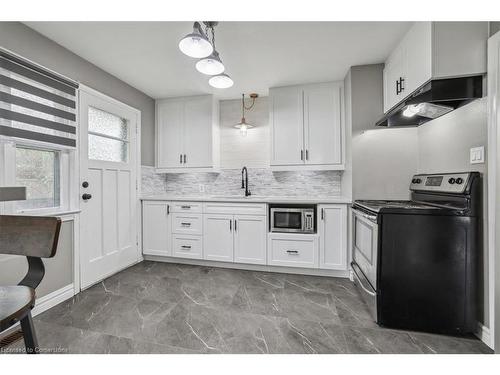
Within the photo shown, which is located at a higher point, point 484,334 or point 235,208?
point 235,208

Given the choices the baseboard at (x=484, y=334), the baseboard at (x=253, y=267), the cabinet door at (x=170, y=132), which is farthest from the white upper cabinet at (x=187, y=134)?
the baseboard at (x=484, y=334)

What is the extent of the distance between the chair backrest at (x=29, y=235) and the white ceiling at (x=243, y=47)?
169cm

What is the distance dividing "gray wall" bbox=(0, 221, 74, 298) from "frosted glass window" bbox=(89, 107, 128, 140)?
109cm

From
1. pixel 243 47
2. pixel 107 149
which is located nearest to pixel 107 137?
pixel 107 149

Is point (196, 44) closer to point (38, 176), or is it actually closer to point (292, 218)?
point (38, 176)

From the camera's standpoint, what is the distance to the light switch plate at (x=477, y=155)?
5.23ft

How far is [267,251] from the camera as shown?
2818 millimetres

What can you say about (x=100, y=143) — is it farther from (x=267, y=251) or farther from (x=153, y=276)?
(x=267, y=251)

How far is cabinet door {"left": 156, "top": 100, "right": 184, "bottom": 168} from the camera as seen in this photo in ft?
11.6

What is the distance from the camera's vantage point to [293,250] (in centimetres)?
275

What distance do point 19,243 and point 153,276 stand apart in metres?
1.79

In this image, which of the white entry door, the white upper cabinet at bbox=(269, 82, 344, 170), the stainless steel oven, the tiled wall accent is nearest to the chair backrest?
the white entry door

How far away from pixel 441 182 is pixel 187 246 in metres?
2.80

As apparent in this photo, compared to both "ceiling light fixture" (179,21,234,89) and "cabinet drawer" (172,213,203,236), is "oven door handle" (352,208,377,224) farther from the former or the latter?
"cabinet drawer" (172,213,203,236)
